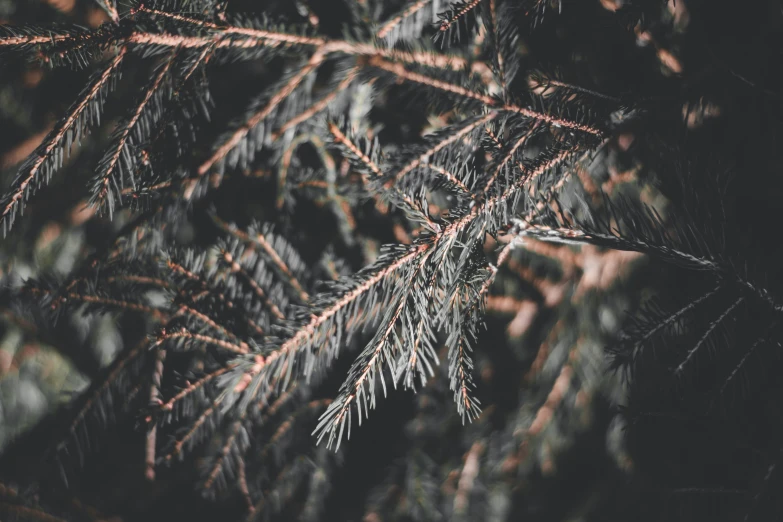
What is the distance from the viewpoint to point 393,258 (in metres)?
0.52

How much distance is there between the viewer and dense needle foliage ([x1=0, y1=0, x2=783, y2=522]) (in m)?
0.48

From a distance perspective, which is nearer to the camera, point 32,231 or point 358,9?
point 358,9

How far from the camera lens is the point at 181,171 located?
1.76 ft

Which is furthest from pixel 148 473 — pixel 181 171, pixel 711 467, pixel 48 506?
pixel 711 467

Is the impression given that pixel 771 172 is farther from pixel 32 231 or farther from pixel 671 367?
pixel 32 231

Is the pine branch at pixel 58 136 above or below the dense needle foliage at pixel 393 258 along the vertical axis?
above

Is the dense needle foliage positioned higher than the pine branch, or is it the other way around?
the pine branch

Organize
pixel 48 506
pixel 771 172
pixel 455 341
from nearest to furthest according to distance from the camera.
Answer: pixel 455 341 → pixel 771 172 → pixel 48 506

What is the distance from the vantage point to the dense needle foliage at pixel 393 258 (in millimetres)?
484

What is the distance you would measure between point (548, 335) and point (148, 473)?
903 millimetres

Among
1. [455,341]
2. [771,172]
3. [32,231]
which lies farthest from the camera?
[32,231]

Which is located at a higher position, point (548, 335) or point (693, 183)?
point (693, 183)

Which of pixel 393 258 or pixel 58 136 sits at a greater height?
pixel 58 136

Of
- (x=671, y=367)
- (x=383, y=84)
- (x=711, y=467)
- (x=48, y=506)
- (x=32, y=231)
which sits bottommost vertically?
(x=711, y=467)
